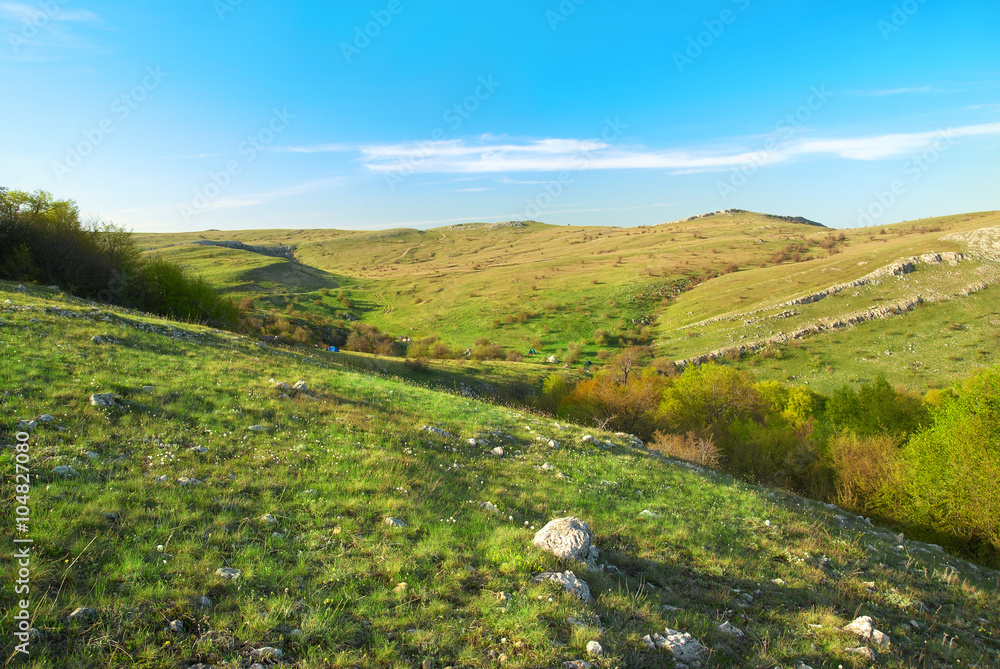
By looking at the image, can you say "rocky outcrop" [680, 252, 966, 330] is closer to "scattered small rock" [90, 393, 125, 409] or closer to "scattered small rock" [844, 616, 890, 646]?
"scattered small rock" [844, 616, 890, 646]

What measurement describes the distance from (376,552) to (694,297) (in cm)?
10791

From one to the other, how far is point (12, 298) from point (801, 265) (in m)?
128

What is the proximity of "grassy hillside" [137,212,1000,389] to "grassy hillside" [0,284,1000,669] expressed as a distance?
61.3m

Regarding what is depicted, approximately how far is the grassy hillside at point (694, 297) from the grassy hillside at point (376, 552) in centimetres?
6132

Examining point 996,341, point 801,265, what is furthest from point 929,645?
point 801,265

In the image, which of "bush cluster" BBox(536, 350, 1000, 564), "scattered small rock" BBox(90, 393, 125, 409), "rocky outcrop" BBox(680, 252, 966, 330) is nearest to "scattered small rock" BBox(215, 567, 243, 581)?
"scattered small rock" BBox(90, 393, 125, 409)

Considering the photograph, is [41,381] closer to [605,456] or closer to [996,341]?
[605,456]

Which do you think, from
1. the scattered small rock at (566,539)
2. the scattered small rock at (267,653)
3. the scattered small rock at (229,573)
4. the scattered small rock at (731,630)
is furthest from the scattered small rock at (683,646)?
the scattered small rock at (229,573)

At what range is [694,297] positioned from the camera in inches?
4065

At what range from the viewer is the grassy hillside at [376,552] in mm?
5324

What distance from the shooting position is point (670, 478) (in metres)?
15.5

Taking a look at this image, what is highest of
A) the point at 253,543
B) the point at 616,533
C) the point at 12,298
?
the point at 12,298

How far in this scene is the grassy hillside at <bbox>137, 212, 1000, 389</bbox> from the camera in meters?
66.0

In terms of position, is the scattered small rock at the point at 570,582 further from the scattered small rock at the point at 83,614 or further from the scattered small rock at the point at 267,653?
the scattered small rock at the point at 83,614
